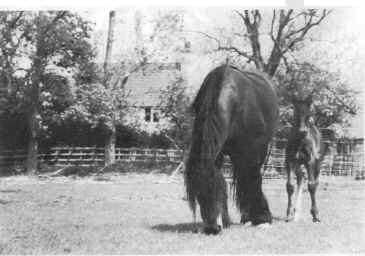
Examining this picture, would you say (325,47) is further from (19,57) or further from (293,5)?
(19,57)

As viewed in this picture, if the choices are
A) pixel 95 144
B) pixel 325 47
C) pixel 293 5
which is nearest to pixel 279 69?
pixel 325 47

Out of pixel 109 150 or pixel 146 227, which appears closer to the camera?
pixel 146 227

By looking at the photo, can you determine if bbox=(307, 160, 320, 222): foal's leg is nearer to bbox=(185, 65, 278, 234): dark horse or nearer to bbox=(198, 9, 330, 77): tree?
bbox=(185, 65, 278, 234): dark horse

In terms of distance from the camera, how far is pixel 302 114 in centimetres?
784

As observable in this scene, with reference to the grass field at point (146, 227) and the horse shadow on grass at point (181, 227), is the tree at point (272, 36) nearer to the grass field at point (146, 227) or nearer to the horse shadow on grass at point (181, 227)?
the grass field at point (146, 227)

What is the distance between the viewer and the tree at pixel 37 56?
841 cm

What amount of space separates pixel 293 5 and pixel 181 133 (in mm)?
6381

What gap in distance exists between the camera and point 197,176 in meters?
5.89

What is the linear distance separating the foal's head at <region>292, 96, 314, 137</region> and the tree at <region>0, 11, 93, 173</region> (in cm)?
403

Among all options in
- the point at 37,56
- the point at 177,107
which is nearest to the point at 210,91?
the point at 37,56

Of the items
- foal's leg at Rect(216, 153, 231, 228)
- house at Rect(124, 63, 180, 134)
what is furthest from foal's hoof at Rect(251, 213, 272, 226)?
house at Rect(124, 63, 180, 134)

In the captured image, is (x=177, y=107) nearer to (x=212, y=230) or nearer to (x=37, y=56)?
(x=37, y=56)

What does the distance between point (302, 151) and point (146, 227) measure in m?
2.95

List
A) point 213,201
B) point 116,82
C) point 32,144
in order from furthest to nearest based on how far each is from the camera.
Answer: point 116,82 < point 32,144 < point 213,201
